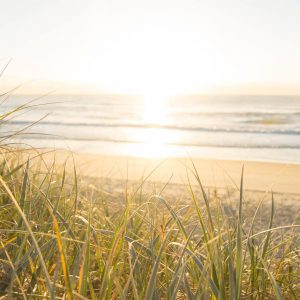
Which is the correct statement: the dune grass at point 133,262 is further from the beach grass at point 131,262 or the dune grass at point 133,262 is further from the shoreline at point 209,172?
the shoreline at point 209,172

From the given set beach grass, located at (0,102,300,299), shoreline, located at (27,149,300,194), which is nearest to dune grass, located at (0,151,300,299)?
beach grass, located at (0,102,300,299)

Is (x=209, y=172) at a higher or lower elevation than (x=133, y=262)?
lower

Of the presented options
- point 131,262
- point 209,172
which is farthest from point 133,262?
point 209,172

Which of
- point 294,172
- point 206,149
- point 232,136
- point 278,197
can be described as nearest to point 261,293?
point 278,197

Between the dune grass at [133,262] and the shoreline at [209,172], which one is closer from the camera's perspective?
the dune grass at [133,262]

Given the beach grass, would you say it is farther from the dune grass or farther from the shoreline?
the shoreline

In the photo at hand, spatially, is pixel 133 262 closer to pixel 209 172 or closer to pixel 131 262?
pixel 131 262

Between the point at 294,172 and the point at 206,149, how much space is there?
543 cm

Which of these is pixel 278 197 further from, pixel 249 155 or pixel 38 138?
pixel 38 138

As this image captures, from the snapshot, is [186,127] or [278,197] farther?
[186,127]

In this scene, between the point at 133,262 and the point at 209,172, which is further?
the point at 209,172

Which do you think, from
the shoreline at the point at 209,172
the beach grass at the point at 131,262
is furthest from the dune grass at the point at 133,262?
the shoreline at the point at 209,172

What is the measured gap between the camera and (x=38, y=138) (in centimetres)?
1577

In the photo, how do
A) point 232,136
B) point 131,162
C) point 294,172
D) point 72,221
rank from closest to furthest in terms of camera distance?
1. point 72,221
2. point 294,172
3. point 131,162
4. point 232,136
